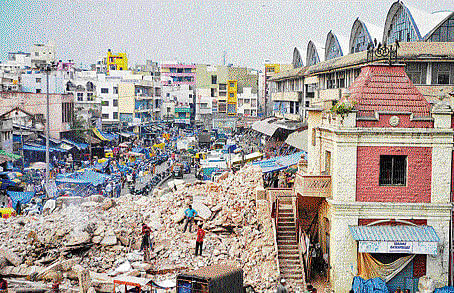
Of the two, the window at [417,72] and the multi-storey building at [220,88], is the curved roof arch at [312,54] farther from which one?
the multi-storey building at [220,88]

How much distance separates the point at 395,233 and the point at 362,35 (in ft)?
103

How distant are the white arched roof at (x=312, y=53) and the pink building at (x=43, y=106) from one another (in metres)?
26.8

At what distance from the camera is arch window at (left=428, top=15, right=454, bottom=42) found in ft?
118

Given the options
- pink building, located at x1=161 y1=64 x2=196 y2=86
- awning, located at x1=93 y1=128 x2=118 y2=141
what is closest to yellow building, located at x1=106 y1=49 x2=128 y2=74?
pink building, located at x1=161 y1=64 x2=196 y2=86

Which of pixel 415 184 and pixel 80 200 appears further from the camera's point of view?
pixel 80 200

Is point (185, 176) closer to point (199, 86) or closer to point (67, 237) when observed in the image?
point (67, 237)

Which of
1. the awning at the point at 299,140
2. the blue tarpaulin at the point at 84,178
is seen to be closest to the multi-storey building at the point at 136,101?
the blue tarpaulin at the point at 84,178

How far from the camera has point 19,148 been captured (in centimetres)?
4600

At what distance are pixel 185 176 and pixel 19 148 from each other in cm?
1472

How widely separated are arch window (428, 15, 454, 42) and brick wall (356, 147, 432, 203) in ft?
66.5

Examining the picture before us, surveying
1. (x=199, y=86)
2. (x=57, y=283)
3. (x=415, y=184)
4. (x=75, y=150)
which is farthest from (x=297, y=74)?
(x=199, y=86)

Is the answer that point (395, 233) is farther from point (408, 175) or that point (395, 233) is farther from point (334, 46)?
point (334, 46)

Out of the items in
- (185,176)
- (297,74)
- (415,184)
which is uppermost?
(297,74)

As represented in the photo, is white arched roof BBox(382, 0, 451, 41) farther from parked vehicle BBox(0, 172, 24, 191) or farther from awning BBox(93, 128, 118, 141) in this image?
awning BBox(93, 128, 118, 141)
